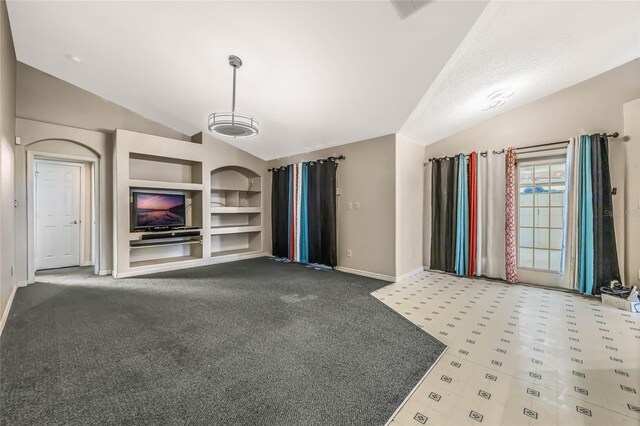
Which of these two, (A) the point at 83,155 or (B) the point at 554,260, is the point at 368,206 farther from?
(A) the point at 83,155

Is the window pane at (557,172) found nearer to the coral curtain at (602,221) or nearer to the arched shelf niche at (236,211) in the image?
the coral curtain at (602,221)

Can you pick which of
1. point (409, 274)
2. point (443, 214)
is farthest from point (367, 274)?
point (443, 214)

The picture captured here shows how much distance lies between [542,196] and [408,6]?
375 cm

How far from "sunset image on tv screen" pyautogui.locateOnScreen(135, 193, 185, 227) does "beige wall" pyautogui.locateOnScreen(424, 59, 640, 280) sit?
18.3ft

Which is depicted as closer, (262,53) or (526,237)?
(262,53)

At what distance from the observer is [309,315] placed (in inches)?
117

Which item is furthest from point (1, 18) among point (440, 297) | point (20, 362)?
point (440, 297)

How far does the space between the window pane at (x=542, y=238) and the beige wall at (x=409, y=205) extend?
1.76 metres

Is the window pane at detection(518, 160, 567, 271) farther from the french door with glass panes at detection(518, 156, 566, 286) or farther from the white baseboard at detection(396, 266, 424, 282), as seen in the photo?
the white baseboard at detection(396, 266, 424, 282)

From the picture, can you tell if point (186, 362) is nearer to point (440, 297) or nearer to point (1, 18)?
point (440, 297)

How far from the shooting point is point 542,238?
4227mm

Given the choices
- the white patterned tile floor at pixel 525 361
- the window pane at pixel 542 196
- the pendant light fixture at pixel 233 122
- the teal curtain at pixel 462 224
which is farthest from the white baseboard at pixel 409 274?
the pendant light fixture at pixel 233 122

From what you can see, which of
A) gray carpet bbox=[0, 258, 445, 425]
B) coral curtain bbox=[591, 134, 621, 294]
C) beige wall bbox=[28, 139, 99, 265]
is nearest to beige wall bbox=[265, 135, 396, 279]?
gray carpet bbox=[0, 258, 445, 425]

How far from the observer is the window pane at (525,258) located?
4.31 meters
